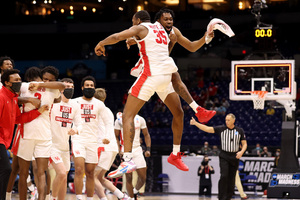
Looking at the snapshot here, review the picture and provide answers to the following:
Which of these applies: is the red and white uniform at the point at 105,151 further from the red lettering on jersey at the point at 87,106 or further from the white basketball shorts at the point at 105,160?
the red lettering on jersey at the point at 87,106

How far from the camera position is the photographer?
59.5 feet

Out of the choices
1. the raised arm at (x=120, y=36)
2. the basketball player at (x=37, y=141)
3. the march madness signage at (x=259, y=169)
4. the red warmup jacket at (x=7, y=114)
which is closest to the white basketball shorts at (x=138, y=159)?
the basketball player at (x=37, y=141)

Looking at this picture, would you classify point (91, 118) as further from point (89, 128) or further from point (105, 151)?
point (105, 151)

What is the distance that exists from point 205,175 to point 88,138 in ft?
28.3

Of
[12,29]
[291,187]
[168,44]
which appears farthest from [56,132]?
[12,29]

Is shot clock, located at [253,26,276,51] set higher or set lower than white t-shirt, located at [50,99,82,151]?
higher

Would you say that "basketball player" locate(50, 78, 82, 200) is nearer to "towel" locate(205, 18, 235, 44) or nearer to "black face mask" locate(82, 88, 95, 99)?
"black face mask" locate(82, 88, 95, 99)

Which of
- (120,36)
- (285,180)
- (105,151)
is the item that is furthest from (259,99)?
(120,36)

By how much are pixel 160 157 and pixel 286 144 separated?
5.40 meters

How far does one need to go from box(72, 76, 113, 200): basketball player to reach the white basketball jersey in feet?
12.1

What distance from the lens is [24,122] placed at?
8.62 m

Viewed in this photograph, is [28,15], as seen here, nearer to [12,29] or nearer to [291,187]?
[12,29]

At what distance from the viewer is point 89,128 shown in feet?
34.5

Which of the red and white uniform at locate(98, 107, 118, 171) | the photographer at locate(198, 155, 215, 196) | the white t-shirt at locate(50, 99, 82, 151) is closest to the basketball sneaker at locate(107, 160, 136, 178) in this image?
the white t-shirt at locate(50, 99, 82, 151)
